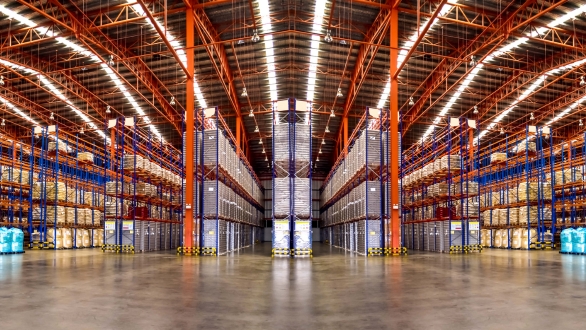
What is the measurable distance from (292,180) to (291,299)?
10.6m

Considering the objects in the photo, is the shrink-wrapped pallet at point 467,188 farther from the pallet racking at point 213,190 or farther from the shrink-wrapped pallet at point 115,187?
the shrink-wrapped pallet at point 115,187

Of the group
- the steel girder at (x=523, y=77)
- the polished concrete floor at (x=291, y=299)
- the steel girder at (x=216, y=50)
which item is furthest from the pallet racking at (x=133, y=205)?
the steel girder at (x=523, y=77)

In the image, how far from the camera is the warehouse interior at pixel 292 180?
23.4ft

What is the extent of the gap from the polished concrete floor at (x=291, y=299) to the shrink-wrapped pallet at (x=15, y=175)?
12.1 metres

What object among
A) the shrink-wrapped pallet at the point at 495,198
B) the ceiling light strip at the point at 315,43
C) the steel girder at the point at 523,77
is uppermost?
the ceiling light strip at the point at 315,43

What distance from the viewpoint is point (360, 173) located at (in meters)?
20.0

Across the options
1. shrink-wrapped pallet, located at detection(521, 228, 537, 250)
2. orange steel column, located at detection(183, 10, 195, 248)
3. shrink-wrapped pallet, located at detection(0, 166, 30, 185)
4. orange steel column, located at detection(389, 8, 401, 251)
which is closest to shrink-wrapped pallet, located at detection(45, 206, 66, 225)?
shrink-wrapped pallet, located at detection(0, 166, 30, 185)

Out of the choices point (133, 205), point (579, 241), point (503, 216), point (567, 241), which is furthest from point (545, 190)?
point (133, 205)

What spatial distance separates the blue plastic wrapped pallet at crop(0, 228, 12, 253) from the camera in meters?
18.1

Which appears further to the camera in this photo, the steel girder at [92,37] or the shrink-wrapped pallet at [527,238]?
the shrink-wrapped pallet at [527,238]

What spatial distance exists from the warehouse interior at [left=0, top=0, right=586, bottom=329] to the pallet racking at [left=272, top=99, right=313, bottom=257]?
0.06 m

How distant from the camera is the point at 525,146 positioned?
924 inches

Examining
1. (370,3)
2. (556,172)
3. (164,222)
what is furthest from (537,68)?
(164,222)

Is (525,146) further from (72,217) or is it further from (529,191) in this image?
(72,217)
